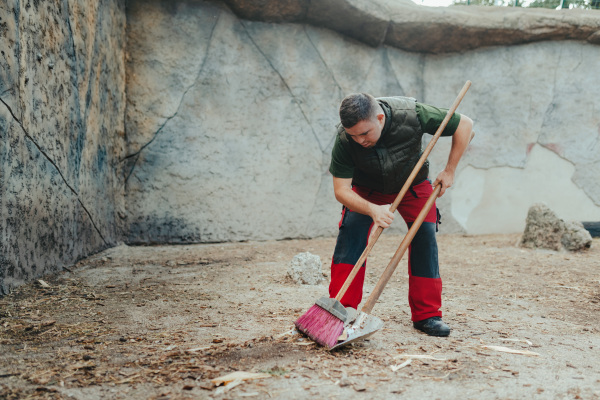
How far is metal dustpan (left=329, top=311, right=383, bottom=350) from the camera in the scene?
2176 mm

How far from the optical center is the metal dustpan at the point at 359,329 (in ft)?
7.14

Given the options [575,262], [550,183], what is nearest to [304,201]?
[575,262]

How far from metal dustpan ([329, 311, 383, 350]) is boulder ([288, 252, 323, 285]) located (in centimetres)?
145

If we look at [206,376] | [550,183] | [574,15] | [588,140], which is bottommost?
[206,376]

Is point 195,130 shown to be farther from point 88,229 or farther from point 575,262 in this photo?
point 575,262

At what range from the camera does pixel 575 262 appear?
4.89m

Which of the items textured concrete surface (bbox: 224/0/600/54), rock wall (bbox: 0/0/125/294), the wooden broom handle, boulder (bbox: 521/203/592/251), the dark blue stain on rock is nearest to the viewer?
the wooden broom handle

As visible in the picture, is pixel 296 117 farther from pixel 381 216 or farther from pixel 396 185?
pixel 381 216

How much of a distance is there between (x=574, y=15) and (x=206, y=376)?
713cm

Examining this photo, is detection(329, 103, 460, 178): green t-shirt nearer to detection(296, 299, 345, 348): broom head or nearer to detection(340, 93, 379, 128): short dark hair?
detection(340, 93, 379, 128): short dark hair

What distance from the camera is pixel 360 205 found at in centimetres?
255

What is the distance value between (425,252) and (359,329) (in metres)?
0.67

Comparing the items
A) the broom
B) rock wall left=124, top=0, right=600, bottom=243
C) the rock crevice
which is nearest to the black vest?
the broom

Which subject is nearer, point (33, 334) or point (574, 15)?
→ point (33, 334)
